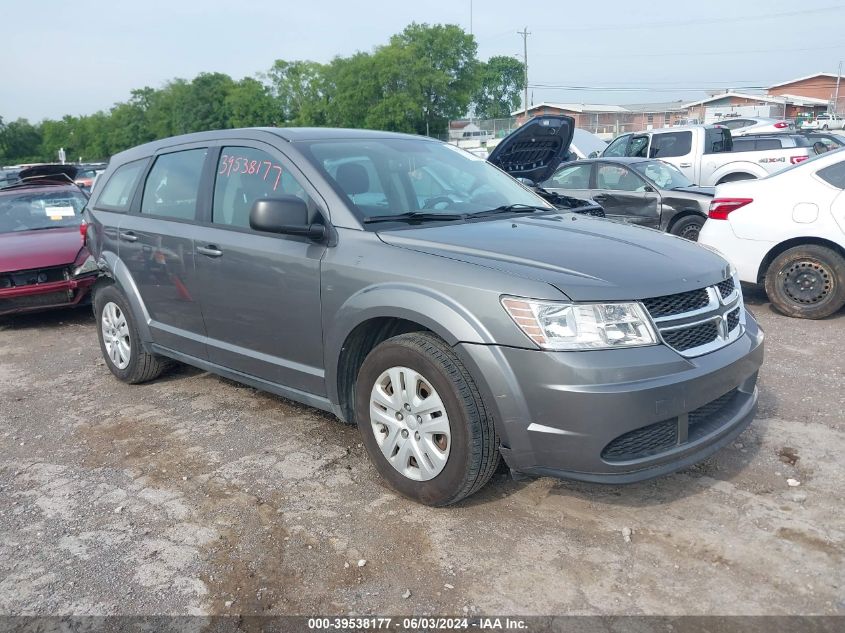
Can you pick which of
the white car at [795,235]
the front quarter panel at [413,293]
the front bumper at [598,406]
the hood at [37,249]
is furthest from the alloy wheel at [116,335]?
the white car at [795,235]

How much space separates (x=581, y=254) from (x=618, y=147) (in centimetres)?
1412

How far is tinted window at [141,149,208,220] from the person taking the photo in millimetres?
4438

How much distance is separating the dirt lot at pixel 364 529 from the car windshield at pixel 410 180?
1.39 m

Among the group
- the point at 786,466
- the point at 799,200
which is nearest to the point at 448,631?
the point at 786,466

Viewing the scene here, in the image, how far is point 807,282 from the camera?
6371 mm

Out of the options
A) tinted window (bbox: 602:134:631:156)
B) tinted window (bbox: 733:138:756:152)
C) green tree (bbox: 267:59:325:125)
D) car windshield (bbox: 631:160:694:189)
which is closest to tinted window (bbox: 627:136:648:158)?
tinted window (bbox: 602:134:631:156)

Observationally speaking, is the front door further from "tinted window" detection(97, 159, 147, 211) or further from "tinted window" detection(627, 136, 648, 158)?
"tinted window" detection(627, 136, 648, 158)

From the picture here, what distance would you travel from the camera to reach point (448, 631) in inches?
97.6

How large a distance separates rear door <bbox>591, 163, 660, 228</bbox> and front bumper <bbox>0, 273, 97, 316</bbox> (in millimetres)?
6365

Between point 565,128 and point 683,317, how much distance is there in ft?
14.5

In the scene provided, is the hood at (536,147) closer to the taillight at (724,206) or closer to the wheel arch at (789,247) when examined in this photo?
the taillight at (724,206)

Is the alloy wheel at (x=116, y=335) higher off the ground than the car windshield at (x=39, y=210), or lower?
lower

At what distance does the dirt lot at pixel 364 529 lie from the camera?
2.67 meters

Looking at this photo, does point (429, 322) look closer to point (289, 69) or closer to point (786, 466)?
point (786, 466)
